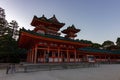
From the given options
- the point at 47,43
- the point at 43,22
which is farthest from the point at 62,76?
the point at 43,22

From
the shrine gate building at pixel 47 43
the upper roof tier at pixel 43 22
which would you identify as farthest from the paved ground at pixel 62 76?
the upper roof tier at pixel 43 22

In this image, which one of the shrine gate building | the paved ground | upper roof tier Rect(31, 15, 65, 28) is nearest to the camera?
the paved ground

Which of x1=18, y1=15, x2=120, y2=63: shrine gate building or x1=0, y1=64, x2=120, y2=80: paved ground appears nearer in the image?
Answer: x1=0, y1=64, x2=120, y2=80: paved ground

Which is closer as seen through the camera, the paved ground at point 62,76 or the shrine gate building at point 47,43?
the paved ground at point 62,76

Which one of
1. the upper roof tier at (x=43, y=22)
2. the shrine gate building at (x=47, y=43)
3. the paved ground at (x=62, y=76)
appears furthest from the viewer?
the upper roof tier at (x=43, y=22)

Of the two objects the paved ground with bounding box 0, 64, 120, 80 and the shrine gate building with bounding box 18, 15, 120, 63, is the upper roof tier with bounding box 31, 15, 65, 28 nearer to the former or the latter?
the shrine gate building with bounding box 18, 15, 120, 63

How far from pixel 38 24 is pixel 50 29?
94.7 inches

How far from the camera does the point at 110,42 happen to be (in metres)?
56.8

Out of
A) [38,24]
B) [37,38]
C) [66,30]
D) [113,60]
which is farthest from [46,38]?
[113,60]

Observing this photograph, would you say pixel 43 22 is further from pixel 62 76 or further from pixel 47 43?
pixel 62 76

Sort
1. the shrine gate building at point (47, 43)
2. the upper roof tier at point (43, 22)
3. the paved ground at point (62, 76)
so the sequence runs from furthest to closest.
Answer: the upper roof tier at point (43, 22) → the shrine gate building at point (47, 43) → the paved ground at point (62, 76)

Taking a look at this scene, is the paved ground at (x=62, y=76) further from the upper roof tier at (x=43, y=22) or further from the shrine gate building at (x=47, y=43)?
the upper roof tier at (x=43, y=22)

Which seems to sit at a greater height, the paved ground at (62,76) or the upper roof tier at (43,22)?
the upper roof tier at (43,22)

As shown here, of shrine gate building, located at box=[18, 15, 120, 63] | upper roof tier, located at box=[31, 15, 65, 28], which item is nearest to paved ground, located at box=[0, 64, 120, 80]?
shrine gate building, located at box=[18, 15, 120, 63]
